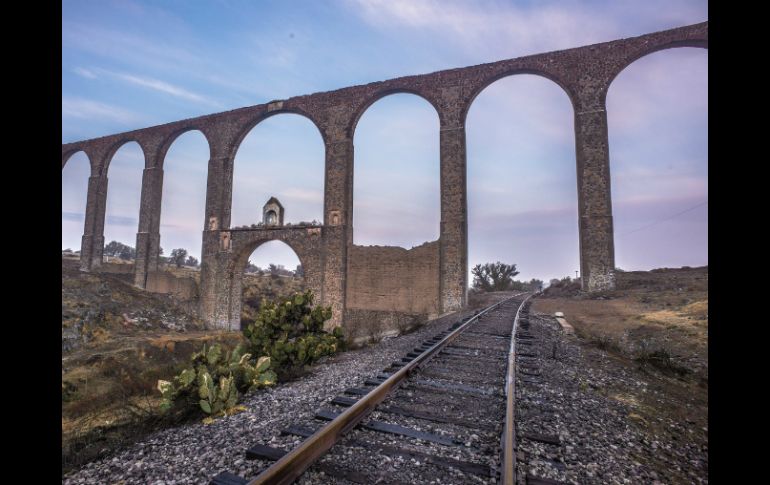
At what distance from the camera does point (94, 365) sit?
409 inches

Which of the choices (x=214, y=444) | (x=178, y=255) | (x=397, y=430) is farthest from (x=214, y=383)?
(x=178, y=255)

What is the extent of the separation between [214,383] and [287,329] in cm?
A: 426

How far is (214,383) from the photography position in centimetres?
423

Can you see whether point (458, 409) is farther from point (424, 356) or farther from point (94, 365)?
point (94, 365)

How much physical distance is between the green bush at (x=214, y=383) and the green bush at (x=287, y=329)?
6.31 ft

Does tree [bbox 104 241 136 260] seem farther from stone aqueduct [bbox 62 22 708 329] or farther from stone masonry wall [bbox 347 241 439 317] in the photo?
stone masonry wall [bbox 347 241 439 317]

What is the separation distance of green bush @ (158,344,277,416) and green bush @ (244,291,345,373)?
192 cm

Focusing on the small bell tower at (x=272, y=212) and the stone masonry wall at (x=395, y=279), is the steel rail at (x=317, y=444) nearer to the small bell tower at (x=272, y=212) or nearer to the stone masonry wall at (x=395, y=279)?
the stone masonry wall at (x=395, y=279)

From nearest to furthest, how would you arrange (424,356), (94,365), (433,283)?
(424,356) → (94,365) → (433,283)

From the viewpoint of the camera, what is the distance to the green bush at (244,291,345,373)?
680 cm

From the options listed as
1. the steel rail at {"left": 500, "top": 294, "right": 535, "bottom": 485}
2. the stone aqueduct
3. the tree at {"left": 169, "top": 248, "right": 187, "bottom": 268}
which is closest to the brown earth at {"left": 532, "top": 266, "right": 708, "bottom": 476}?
the steel rail at {"left": 500, "top": 294, "right": 535, "bottom": 485}

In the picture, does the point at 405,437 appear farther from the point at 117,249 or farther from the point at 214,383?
the point at 117,249
